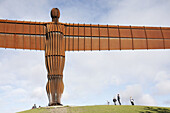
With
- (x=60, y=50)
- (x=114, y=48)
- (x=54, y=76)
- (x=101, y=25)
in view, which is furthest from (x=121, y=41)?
(x=54, y=76)

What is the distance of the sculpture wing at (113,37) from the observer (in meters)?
18.5

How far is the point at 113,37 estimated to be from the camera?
19203mm

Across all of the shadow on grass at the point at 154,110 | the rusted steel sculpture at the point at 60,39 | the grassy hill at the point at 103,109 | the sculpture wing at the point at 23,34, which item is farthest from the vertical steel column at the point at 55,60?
the shadow on grass at the point at 154,110

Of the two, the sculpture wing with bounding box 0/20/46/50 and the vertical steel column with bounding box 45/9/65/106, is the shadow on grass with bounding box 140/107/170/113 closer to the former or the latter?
the vertical steel column with bounding box 45/9/65/106

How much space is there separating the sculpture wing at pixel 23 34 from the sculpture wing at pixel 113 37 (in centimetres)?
220

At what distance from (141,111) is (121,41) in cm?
655

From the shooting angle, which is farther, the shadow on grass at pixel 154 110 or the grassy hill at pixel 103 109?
the shadow on grass at pixel 154 110

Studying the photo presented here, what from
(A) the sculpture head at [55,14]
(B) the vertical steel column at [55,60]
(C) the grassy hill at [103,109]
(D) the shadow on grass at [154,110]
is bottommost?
(D) the shadow on grass at [154,110]

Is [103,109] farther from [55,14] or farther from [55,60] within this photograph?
[55,14]

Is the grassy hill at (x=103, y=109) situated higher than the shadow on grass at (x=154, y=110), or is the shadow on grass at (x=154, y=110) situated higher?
the grassy hill at (x=103, y=109)

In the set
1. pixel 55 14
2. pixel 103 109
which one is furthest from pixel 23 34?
pixel 103 109

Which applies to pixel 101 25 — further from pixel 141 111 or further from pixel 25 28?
Answer: pixel 141 111

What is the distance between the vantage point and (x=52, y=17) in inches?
714

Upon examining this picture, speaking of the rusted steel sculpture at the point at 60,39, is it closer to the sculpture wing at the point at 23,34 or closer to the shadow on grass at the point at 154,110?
the sculpture wing at the point at 23,34
